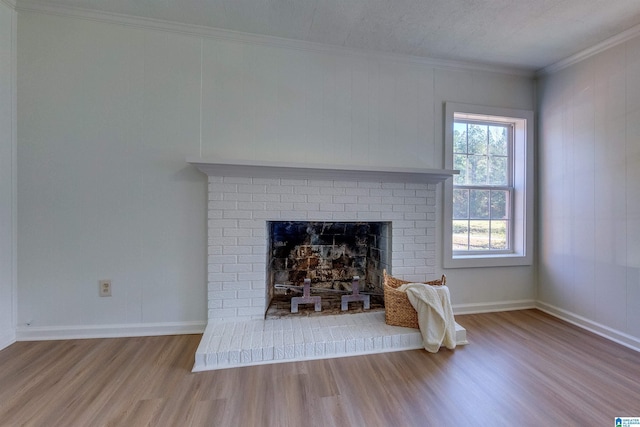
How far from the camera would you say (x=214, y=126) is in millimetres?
2035

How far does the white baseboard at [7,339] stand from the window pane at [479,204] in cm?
380

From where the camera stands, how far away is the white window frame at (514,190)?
2375mm

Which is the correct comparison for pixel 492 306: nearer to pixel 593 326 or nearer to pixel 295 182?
pixel 593 326

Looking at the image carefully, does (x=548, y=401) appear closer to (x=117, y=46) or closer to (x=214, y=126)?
(x=214, y=126)

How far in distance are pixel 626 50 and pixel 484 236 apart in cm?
172

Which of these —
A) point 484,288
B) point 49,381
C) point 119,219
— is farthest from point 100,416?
point 484,288

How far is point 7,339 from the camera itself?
1760 millimetres

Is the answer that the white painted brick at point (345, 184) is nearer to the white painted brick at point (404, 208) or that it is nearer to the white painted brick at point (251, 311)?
the white painted brick at point (404, 208)

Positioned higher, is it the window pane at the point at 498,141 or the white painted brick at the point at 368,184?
the window pane at the point at 498,141

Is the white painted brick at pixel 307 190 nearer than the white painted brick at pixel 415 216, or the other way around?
the white painted brick at pixel 307 190

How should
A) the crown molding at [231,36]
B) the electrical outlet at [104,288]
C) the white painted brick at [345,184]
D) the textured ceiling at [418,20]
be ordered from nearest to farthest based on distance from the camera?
the textured ceiling at [418,20], the crown molding at [231,36], the electrical outlet at [104,288], the white painted brick at [345,184]

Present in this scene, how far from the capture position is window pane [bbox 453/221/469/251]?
8.10 feet

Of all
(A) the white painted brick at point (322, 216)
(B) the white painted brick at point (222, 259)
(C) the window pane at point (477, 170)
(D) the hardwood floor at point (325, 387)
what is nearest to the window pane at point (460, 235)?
(C) the window pane at point (477, 170)

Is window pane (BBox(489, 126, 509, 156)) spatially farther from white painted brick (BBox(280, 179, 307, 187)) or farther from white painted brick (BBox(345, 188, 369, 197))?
white painted brick (BBox(280, 179, 307, 187))
